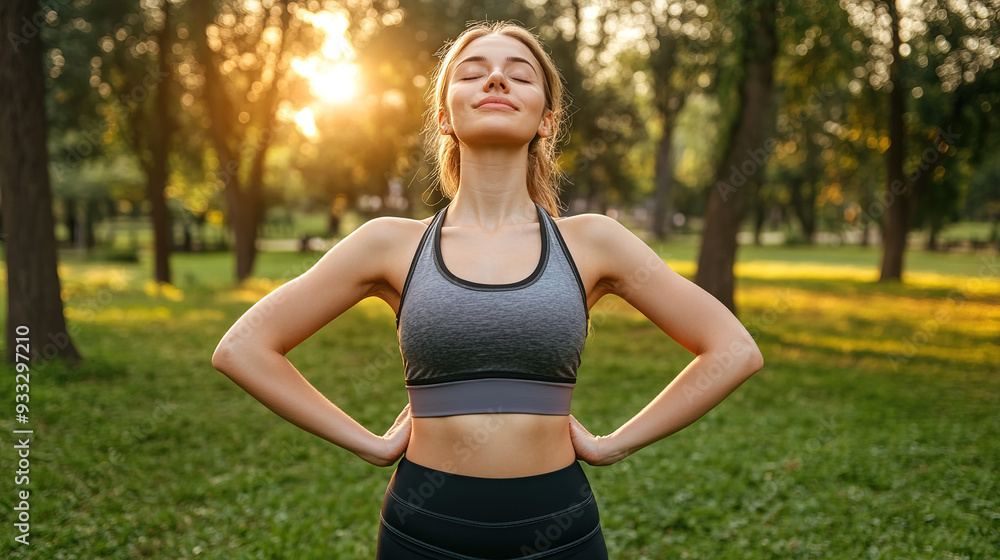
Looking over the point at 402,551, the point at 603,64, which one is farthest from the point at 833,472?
the point at 603,64

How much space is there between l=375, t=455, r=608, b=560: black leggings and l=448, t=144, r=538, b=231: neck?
0.74m

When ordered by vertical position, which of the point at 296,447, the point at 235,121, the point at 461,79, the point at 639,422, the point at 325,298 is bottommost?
the point at 296,447

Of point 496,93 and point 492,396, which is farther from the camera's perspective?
point 496,93

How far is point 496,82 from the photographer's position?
1.99 m

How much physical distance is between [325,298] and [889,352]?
1222cm

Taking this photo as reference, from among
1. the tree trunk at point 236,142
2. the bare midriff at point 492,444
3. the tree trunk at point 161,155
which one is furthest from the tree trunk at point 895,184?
the bare midriff at point 492,444

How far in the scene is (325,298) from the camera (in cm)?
199

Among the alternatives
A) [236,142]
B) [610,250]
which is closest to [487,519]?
[610,250]

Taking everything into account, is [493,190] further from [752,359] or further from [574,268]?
Result: [752,359]

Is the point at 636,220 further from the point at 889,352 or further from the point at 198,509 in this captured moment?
the point at 198,509

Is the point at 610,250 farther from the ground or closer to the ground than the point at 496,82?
closer to the ground

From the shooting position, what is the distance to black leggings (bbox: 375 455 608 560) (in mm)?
1815

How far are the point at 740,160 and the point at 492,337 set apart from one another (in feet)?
37.1

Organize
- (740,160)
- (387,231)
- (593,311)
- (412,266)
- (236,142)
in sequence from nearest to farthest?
(412,266)
(387,231)
(740,160)
(593,311)
(236,142)
